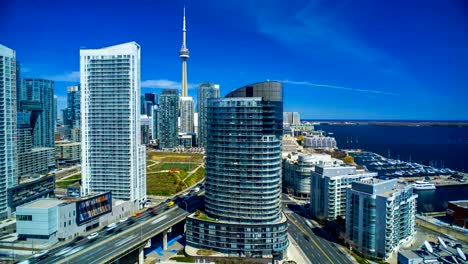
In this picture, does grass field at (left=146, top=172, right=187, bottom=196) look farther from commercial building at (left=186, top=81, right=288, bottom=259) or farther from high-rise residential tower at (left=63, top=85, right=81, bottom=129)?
high-rise residential tower at (left=63, top=85, right=81, bottom=129)

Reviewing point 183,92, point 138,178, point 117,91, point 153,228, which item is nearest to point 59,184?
point 138,178

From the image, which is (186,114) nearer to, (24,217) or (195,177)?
(195,177)

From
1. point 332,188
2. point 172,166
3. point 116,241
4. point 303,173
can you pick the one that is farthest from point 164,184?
point 332,188

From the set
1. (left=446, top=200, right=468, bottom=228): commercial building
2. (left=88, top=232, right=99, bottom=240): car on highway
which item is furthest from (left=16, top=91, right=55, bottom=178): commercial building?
(left=446, top=200, right=468, bottom=228): commercial building

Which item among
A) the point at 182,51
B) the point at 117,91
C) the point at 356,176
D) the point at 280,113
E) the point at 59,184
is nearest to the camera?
the point at 280,113

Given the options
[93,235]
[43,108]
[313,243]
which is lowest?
[313,243]

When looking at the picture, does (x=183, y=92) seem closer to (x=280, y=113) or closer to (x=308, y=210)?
(x=308, y=210)
